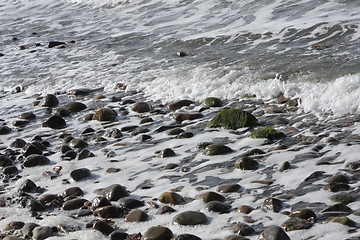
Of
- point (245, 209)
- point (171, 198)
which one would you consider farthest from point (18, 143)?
point (245, 209)

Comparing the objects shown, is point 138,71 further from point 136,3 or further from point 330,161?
point 136,3

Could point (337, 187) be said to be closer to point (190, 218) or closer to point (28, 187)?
point (190, 218)

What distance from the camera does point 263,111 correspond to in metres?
5.52

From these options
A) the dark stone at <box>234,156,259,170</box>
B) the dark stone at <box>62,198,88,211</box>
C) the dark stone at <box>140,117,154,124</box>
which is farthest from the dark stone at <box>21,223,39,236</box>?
the dark stone at <box>140,117,154,124</box>

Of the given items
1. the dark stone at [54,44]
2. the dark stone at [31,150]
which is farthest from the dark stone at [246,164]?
the dark stone at [54,44]

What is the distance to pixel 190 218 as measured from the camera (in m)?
3.38

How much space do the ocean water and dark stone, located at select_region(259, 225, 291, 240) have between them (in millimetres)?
2348

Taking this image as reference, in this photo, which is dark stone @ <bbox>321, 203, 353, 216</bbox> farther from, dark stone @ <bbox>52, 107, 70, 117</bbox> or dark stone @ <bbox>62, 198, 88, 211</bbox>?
dark stone @ <bbox>52, 107, 70, 117</bbox>

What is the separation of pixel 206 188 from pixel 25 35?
10242mm

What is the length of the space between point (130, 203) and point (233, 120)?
175cm

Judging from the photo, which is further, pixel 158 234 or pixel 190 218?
pixel 190 218

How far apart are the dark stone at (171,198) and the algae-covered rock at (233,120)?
1515mm

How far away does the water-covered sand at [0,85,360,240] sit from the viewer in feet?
11.0

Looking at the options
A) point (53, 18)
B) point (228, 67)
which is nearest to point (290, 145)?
point (228, 67)
